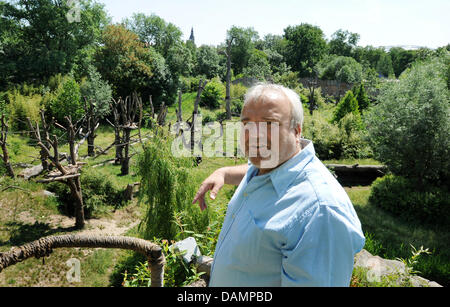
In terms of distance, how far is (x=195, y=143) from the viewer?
41.2ft

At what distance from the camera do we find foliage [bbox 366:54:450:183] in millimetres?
8289

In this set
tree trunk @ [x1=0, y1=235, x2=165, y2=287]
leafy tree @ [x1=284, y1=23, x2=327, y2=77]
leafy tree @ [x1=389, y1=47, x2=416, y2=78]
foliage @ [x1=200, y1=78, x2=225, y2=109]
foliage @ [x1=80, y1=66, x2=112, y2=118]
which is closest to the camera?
tree trunk @ [x1=0, y1=235, x2=165, y2=287]

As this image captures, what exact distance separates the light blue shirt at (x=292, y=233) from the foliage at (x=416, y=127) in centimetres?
870

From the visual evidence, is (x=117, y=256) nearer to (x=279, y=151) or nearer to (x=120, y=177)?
(x=120, y=177)

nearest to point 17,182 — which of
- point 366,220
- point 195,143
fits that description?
point 195,143

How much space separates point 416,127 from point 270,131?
8874mm

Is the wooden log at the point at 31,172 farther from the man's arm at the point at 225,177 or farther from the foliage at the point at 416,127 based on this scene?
the foliage at the point at 416,127

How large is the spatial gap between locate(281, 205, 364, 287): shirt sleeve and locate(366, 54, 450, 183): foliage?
8851mm

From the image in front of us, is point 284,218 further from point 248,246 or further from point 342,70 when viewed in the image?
point 342,70

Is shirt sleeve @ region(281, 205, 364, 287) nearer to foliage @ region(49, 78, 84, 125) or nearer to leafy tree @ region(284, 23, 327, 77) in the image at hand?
foliage @ region(49, 78, 84, 125)

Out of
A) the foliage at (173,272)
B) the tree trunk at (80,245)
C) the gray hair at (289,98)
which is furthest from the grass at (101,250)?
the gray hair at (289,98)

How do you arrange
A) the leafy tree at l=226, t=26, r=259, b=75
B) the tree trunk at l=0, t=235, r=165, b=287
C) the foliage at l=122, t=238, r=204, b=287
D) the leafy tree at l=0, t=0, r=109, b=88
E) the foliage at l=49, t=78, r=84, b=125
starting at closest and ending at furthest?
the tree trunk at l=0, t=235, r=165, b=287 → the foliage at l=122, t=238, r=204, b=287 → the foliage at l=49, t=78, r=84, b=125 → the leafy tree at l=0, t=0, r=109, b=88 → the leafy tree at l=226, t=26, r=259, b=75

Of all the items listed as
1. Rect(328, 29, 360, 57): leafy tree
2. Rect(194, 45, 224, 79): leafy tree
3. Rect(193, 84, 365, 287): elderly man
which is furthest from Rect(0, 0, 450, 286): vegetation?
Rect(328, 29, 360, 57): leafy tree

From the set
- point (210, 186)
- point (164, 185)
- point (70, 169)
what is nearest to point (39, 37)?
point (70, 169)
